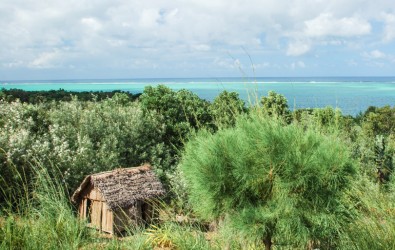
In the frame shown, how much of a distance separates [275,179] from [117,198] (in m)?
3.60

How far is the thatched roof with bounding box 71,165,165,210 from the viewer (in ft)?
23.9

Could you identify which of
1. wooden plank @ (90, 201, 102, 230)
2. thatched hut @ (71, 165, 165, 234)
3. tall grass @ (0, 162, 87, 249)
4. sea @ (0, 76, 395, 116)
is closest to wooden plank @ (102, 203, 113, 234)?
thatched hut @ (71, 165, 165, 234)

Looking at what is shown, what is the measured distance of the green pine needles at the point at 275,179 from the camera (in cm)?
442

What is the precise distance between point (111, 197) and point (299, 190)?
A: 3727mm

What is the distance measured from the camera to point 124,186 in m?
7.50

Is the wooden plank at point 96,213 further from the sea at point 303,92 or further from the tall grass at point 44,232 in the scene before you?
the sea at point 303,92

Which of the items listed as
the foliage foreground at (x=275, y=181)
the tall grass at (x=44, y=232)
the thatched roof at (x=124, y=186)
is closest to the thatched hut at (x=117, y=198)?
the thatched roof at (x=124, y=186)

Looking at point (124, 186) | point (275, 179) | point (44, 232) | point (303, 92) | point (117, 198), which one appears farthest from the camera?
point (303, 92)

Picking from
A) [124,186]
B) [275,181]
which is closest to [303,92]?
[124,186]

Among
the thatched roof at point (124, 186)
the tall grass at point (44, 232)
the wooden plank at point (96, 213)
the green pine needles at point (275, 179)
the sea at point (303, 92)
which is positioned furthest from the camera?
the wooden plank at point (96, 213)

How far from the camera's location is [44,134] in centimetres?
985

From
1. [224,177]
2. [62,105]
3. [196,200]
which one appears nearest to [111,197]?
[196,200]

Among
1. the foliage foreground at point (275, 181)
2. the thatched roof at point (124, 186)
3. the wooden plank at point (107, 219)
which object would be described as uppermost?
the foliage foreground at point (275, 181)

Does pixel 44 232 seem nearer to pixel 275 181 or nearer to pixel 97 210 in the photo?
pixel 275 181
